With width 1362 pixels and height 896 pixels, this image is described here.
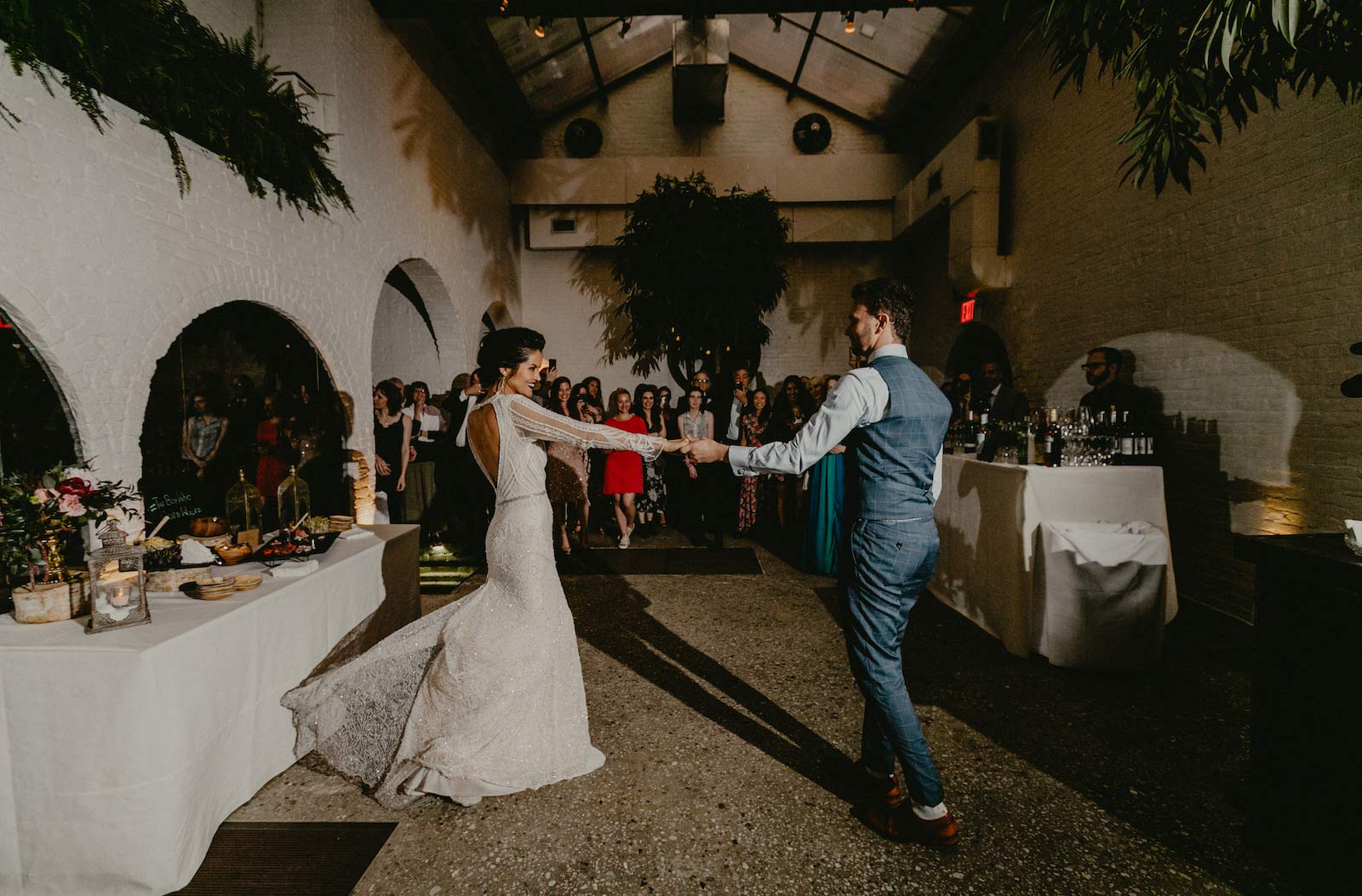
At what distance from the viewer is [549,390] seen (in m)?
7.15

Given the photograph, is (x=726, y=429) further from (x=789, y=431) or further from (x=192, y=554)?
(x=192, y=554)

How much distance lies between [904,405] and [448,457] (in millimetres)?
5184

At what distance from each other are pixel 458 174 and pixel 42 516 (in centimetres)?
589

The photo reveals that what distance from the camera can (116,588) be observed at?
1873 mm

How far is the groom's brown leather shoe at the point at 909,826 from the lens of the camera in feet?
6.32

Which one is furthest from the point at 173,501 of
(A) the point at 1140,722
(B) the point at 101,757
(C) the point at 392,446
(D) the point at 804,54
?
(D) the point at 804,54

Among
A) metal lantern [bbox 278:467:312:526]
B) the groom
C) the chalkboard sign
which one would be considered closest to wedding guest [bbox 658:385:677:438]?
metal lantern [bbox 278:467:312:526]

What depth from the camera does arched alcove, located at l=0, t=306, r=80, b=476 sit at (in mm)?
2367

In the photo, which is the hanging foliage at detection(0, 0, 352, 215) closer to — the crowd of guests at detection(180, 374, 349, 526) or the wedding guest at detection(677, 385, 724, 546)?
the crowd of guests at detection(180, 374, 349, 526)

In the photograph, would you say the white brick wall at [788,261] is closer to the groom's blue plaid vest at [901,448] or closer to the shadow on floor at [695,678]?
the shadow on floor at [695,678]

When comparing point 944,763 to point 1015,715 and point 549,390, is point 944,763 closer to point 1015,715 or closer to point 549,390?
point 1015,715

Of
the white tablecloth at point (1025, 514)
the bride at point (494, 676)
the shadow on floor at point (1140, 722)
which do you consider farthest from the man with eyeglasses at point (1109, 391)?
the bride at point (494, 676)

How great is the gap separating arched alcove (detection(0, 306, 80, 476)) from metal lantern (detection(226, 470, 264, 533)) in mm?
627

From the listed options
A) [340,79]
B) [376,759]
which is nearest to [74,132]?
[340,79]
